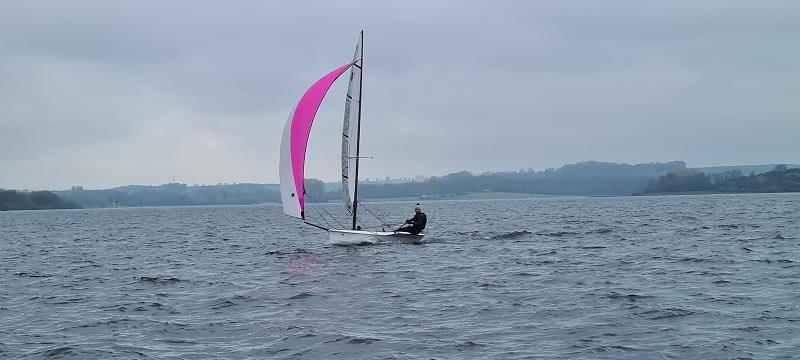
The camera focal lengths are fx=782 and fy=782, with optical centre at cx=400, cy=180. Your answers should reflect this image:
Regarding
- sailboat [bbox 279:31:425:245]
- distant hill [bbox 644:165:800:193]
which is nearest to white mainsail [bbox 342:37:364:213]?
sailboat [bbox 279:31:425:245]

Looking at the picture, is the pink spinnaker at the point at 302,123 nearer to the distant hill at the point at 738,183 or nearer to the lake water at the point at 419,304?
the lake water at the point at 419,304

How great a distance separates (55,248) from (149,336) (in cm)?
2937

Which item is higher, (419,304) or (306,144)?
(306,144)

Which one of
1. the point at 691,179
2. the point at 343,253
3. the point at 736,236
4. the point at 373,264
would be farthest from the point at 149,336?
the point at 691,179

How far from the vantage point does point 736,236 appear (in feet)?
113

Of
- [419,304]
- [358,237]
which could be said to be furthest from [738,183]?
[419,304]

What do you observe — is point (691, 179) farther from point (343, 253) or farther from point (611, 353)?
point (611, 353)

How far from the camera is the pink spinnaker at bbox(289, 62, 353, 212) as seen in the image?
2886 centimetres

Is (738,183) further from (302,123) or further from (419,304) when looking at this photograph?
(419,304)

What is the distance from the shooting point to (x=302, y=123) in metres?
29.0

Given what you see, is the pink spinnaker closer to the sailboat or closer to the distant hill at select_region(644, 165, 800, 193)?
the sailboat

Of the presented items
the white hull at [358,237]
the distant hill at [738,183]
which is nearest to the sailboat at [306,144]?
the white hull at [358,237]

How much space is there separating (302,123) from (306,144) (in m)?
0.86

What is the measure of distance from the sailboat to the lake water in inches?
46.2
